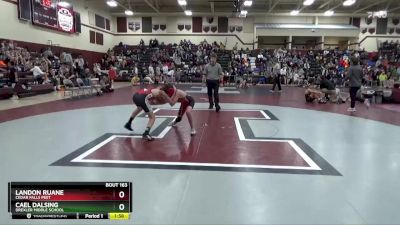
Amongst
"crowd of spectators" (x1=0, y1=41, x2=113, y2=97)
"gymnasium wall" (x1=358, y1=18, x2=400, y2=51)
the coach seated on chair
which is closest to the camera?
the coach seated on chair

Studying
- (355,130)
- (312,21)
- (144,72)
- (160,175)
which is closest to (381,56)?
(312,21)

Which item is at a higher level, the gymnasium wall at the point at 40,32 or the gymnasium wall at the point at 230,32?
the gymnasium wall at the point at 230,32

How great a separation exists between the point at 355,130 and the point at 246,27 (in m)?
25.2

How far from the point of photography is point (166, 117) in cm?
772

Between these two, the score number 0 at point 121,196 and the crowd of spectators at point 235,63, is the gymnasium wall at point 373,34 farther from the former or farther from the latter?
the score number 0 at point 121,196

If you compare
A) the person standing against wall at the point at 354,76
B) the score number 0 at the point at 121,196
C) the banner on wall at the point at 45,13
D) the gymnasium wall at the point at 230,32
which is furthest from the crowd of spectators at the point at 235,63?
the score number 0 at the point at 121,196

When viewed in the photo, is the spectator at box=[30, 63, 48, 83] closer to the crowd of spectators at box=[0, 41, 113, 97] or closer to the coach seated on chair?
the crowd of spectators at box=[0, 41, 113, 97]

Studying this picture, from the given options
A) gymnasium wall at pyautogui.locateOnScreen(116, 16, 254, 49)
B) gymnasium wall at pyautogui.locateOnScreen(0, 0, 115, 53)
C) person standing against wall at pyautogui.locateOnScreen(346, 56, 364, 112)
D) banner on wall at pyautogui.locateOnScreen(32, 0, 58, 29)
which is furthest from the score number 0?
gymnasium wall at pyautogui.locateOnScreen(116, 16, 254, 49)

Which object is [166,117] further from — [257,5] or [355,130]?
[257,5]
